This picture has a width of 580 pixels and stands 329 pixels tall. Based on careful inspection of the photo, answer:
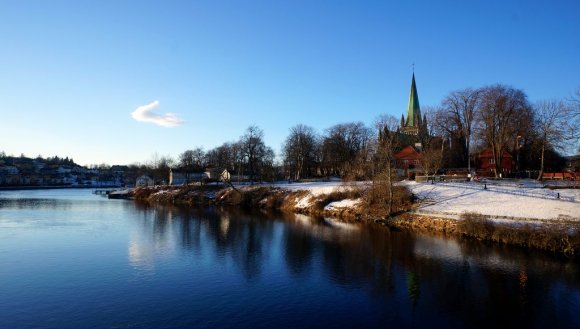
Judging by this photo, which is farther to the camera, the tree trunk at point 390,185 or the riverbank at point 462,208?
the tree trunk at point 390,185

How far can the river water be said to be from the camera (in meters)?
15.6

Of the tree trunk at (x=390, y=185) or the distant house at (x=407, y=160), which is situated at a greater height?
the distant house at (x=407, y=160)

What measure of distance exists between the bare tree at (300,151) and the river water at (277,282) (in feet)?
199

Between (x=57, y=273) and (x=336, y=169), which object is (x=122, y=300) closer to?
(x=57, y=273)

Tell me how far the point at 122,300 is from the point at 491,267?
66.3ft

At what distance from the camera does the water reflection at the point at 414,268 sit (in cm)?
1659

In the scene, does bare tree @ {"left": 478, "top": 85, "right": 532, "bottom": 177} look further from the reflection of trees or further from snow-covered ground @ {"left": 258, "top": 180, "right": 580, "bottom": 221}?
the reflection of trees

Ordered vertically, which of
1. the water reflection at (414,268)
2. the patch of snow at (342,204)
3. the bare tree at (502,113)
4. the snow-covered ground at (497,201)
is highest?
the bare tree at (502,113)

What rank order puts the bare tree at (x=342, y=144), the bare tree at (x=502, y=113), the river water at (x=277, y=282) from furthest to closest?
the bare tree at (x=342, y=144)
the bare tree at (x=502, y=113)
the river water at (x=277, y=282)

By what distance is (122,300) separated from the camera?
1717 centimetres

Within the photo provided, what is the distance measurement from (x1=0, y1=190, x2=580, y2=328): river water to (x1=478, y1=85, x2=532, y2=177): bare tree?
34596 millimetres

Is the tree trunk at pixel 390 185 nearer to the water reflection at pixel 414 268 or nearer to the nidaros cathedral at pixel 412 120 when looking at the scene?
the water reflection at pixel 414 268

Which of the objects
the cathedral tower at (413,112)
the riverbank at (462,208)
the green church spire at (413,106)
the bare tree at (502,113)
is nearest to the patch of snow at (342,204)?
the riverbank at (462,208)

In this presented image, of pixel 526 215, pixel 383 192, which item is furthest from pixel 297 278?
pixel 383 192
